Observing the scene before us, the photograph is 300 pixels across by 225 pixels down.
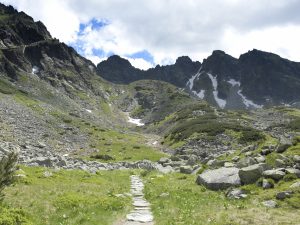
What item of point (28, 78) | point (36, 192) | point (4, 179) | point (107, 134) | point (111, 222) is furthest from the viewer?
point (28, 78)

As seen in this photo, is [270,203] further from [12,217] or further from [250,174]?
[12,217]

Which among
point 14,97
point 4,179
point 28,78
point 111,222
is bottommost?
point 111,222

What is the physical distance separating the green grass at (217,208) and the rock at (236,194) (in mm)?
395

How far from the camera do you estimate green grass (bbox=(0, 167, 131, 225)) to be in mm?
19375

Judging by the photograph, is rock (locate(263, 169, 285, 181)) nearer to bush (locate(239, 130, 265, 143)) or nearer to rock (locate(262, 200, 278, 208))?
rock (locate(262, 200, 278, 208))

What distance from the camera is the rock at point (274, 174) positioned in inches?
1026

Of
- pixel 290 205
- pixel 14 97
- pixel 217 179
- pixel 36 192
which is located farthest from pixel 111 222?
pixel 14 97

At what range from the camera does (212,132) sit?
379 feet

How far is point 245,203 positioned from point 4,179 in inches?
529

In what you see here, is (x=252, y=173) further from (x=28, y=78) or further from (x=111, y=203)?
(x=28, y=78)

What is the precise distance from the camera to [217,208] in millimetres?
21906

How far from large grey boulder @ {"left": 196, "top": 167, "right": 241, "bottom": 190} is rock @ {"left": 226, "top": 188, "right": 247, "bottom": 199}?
1982mm

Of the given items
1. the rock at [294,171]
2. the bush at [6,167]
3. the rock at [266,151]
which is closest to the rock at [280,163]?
the rock at [294,171]

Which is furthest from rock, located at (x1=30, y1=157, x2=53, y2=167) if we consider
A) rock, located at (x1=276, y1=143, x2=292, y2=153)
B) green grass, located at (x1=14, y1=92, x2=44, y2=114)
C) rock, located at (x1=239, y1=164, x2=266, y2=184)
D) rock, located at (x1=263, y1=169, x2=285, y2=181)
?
green grass, located at (x1=14, y1=92, x2=44, y2=114)
